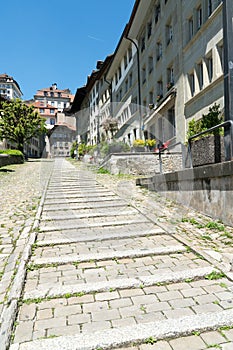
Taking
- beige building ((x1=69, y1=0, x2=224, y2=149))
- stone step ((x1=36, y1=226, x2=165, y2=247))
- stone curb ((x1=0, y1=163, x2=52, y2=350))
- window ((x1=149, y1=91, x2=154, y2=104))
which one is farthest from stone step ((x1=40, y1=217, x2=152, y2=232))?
window ((x1=149, y1=91, x2=154, y2=104))

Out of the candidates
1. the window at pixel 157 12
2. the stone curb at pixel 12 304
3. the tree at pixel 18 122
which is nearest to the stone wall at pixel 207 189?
the stone curb at pixel 12 304

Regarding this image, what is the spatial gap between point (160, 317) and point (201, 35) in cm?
1332

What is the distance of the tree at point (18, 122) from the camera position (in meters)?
35.1

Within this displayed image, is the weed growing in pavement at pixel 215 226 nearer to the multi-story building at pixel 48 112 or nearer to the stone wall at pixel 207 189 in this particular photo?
the stone wall at pixel 207 189

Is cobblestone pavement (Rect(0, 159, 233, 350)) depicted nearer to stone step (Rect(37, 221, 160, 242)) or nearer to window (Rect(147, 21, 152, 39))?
stone step (Rect(37, 221, 160, 242))

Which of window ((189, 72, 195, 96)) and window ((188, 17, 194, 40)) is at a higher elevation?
window ((188, 17, 194, 40))

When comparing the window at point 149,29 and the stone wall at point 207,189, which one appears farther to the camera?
the window at point 149,29

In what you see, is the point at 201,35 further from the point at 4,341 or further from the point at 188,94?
the point at 4,341

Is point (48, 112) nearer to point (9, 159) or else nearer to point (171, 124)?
point (9, 159)

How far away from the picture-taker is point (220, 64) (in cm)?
1152

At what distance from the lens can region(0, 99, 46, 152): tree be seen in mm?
35125

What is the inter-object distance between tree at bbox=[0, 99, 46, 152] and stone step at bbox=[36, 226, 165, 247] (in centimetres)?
3260

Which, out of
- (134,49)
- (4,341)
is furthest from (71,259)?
(134,49)

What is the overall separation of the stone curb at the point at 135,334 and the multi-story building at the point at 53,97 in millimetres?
100609
